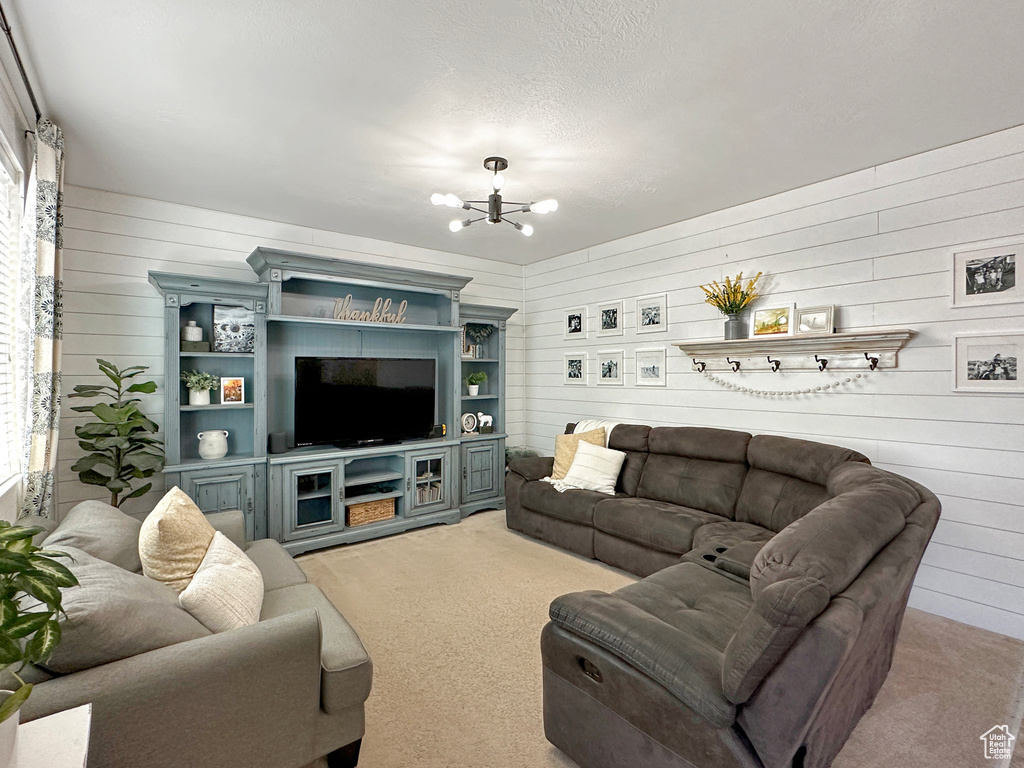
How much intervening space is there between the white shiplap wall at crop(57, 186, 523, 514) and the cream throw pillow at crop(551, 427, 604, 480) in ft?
9.87

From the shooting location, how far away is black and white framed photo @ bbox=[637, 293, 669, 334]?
4.46 m

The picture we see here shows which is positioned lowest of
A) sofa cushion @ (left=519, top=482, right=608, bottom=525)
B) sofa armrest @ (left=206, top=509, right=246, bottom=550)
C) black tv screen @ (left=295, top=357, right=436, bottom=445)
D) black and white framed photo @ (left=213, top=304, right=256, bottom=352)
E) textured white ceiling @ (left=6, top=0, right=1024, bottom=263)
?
sofa cushion @ (left=519, top=482, right=608, bottom=525)

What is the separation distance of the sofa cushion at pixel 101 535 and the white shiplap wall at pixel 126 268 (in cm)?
169

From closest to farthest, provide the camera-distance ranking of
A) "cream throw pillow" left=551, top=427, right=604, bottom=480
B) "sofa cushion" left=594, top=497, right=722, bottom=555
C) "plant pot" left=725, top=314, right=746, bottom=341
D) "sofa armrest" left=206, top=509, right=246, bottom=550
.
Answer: "sofa armrest" left=206, top=509, right=246, bottom=550, "sofa cushion" left=594, top=497, right=722, bottom=555, "plant pot" left=725, top=314, right=746, bottom=341, "cream throw pillow" left=551, top=427, right=604, bottom=480

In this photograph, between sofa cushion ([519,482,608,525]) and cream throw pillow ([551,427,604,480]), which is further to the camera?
cream throw pillow ([551,427,604,480])

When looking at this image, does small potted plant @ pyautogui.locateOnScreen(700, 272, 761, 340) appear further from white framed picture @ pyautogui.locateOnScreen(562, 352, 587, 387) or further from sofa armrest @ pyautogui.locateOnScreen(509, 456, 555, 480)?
sofa armrest @ pyautogui.locateOnScreen(509, 456, 555, 480)

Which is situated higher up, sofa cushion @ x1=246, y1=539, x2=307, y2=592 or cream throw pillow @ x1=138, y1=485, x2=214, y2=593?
cream throw pillow @ x1=138, y1=485, x2=214, y2=593

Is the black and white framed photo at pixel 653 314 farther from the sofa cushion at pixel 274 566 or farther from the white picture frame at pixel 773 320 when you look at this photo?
the sofa cushion at pixel 274 566

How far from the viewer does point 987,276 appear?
2781mm

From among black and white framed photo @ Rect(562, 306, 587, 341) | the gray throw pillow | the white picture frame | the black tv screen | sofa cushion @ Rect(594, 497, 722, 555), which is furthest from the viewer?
black and white framed photo @ Rect(562, 306, 587, 341)

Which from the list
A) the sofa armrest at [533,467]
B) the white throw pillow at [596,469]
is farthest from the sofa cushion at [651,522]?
the sofa armrest at [533,467]

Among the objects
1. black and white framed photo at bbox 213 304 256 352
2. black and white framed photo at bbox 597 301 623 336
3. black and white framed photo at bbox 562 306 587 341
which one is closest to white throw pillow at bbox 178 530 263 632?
black and white framed photo at bbox 213 304 256 352

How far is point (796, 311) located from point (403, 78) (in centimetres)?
295

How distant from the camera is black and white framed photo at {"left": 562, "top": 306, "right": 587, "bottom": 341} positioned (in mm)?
5228
